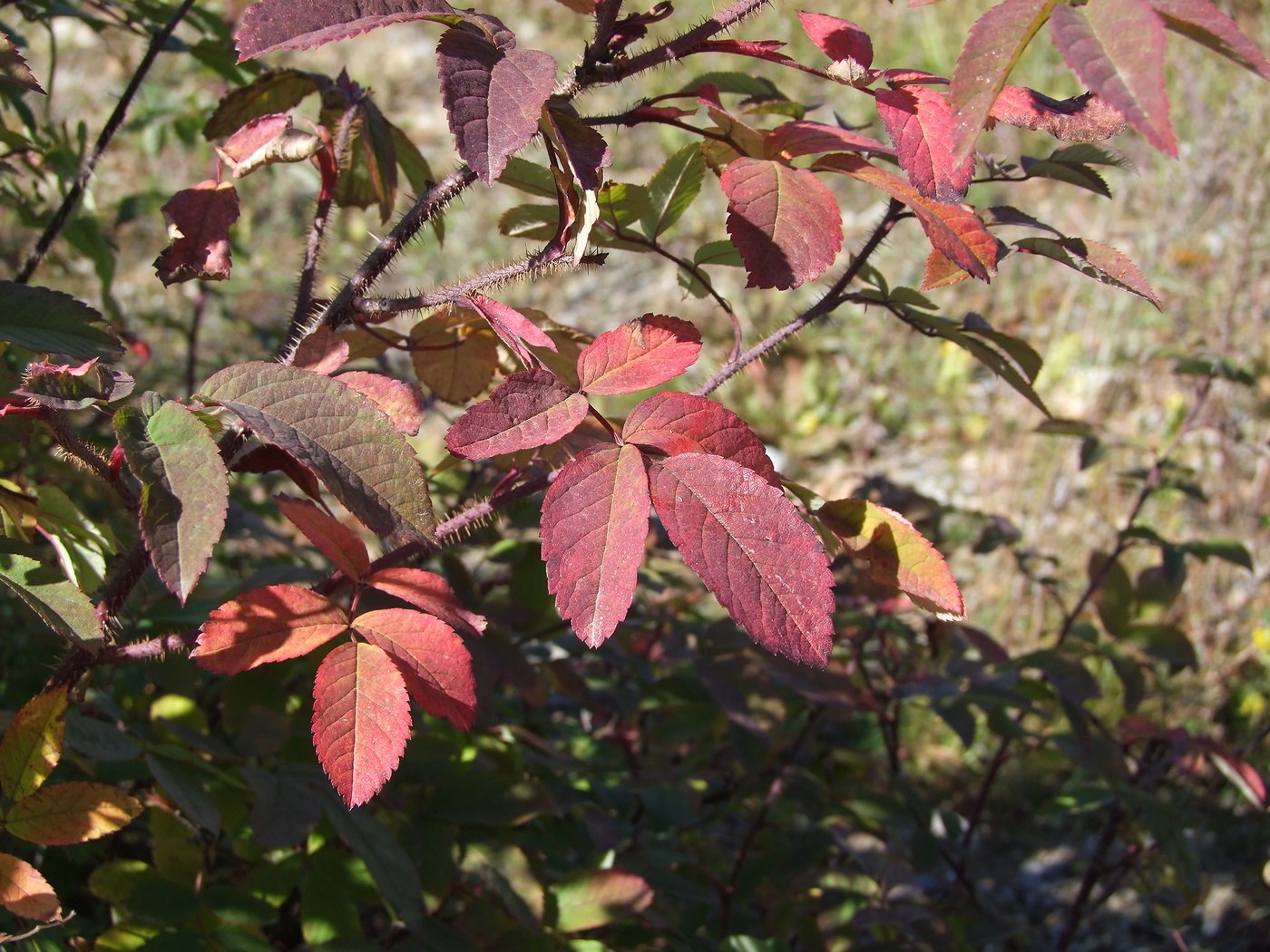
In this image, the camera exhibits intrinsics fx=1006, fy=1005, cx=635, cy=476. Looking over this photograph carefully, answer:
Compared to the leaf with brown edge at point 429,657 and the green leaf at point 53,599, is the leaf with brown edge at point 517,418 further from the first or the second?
the green leaf at point 53,599

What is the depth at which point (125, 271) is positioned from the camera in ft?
14.7

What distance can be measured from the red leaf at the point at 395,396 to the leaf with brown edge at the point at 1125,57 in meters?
0.53

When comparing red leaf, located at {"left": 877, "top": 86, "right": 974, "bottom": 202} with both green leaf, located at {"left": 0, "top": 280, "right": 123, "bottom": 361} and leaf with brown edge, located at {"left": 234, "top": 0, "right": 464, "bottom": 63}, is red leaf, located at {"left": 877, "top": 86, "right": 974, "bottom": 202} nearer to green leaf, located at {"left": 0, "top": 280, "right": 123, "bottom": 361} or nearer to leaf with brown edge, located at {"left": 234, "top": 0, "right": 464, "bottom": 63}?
leaf with brown edge, located at {"left": 234, "top": 0, "right": 464, "bottom": 63}

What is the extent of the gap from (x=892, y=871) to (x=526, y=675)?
0.59 metres

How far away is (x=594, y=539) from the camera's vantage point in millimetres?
682

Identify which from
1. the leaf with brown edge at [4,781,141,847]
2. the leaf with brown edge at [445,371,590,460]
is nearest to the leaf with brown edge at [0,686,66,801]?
the leaf with brown edge at [4,781,141,847]

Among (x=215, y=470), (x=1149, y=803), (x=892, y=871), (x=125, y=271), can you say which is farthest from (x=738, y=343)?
(x=125, y=271)

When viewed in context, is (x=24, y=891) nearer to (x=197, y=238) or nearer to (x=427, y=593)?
(x=427, y=593)

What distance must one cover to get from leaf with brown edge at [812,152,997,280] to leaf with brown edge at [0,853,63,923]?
2.79 ft

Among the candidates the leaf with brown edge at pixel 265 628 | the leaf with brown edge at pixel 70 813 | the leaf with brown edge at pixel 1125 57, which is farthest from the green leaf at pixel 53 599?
the leaf with brown edge at pixel 1125 57

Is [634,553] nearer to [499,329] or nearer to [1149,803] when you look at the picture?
[499,329]

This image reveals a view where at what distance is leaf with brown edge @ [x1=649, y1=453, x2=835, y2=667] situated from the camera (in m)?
0.66

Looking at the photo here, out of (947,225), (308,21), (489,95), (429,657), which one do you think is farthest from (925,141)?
(429,657)

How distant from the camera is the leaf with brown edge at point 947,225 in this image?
743 millimetres
